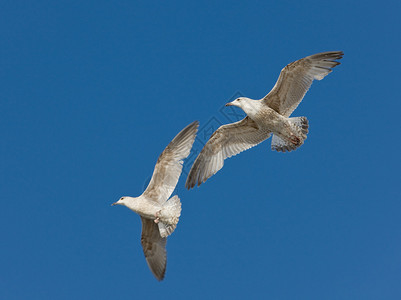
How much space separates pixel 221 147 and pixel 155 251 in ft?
10.2

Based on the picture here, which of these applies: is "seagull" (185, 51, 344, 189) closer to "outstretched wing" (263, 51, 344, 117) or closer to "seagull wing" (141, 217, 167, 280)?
"outstretched wing" (263, 51, 344, 117)

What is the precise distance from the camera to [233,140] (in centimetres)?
1638

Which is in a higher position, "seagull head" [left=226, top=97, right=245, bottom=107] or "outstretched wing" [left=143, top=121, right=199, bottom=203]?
"seagull head" [left=226, top=97, right=245, bottom=107]

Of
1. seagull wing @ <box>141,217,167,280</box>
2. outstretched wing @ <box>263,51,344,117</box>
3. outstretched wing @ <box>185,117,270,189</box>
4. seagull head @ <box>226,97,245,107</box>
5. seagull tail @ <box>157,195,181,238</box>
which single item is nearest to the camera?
outstretched wing @ <box>263,51,344,117</box>

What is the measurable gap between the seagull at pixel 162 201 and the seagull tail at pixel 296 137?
214cm

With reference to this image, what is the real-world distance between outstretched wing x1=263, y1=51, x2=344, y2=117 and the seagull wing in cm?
436

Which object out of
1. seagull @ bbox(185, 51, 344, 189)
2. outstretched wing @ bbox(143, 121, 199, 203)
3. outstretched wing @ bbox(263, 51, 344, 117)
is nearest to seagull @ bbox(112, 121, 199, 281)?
outstretched wing @ bbox(143, 121, 199, 203)

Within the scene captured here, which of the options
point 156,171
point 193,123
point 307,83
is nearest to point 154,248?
point 156,171

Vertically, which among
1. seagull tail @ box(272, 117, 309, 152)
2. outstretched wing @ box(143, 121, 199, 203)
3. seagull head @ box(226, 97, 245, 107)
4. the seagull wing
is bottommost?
the seagull wing

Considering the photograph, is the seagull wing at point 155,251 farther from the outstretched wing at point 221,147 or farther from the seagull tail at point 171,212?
the outstretched wing at point 221,147

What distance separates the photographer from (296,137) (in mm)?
15500

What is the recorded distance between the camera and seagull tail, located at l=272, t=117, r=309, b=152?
15.4 metres

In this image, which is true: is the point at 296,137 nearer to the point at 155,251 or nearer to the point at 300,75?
the point at 300,75

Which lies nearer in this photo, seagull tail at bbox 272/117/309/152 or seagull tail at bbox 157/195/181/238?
seagull tail at bbox 157/195/181/238
